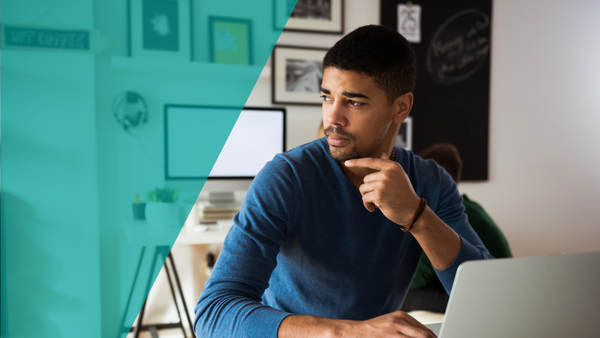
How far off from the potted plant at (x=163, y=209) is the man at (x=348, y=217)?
3.92 feet

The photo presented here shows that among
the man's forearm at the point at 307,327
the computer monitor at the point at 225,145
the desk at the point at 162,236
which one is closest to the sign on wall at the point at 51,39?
the computer monitor at the point at 225,145

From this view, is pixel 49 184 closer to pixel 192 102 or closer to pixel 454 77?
pixel 192 102

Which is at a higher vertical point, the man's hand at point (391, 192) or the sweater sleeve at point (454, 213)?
the man's hand at point (391, 192)

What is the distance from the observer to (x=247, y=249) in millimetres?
764

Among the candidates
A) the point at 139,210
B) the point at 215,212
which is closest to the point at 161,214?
the point at 139,210

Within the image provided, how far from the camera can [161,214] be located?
204 centimetres

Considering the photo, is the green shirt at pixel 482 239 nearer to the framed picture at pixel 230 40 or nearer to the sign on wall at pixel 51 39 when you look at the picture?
the framed picture at pixel 230 40

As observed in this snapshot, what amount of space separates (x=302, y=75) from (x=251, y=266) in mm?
1967

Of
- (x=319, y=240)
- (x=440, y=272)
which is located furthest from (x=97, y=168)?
(x=440, y=272)

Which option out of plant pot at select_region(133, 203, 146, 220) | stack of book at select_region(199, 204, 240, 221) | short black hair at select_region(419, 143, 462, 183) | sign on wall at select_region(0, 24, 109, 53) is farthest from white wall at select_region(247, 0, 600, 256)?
sign on wall at select_region(0, 24, 109, 53)

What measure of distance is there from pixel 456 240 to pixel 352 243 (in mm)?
213

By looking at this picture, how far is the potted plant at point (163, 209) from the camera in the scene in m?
2.04

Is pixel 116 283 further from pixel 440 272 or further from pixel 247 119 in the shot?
pixel 440 272

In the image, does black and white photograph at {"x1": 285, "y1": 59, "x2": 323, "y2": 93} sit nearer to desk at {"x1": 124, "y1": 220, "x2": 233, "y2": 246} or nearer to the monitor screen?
the monitor screen
